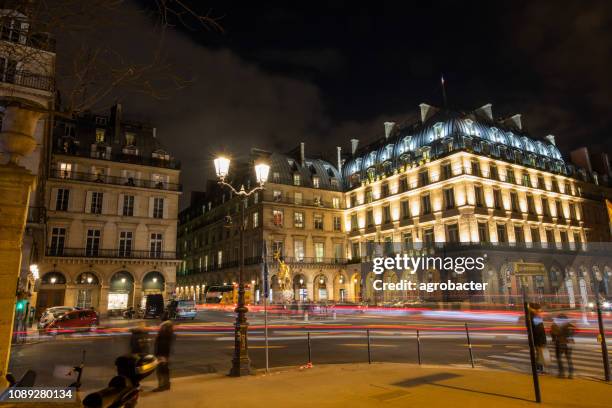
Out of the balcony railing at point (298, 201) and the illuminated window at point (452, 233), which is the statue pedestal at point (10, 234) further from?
the balcony railing at point (298, 201)

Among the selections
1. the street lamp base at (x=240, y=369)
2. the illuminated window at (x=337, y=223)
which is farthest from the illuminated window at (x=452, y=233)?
the street lamp base at (x=240, y=369)

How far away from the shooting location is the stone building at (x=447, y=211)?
139 feet

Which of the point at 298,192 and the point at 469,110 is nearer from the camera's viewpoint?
the point at 469,110

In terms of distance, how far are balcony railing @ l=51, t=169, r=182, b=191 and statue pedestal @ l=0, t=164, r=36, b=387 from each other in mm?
38510

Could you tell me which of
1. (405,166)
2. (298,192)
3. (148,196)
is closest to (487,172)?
(405,166)

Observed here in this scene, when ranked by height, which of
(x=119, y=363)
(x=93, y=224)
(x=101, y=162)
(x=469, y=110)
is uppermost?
(x=469, y=110)

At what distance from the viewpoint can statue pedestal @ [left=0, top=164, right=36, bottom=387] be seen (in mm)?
3998

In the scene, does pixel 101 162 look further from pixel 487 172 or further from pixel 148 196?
pixel 487 172

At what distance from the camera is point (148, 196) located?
4081 cm

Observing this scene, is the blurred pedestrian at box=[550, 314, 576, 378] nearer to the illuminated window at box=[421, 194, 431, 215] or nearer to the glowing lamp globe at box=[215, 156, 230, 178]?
the glowing lamp globe at box=[215, 156, 230, 178]

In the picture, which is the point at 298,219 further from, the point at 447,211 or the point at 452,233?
the point at 452,233

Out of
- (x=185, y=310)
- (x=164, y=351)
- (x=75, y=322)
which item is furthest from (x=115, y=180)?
(x=164, y=351)

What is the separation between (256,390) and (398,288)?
4227 centimetres

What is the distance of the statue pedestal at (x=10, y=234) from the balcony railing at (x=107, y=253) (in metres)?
36.8
